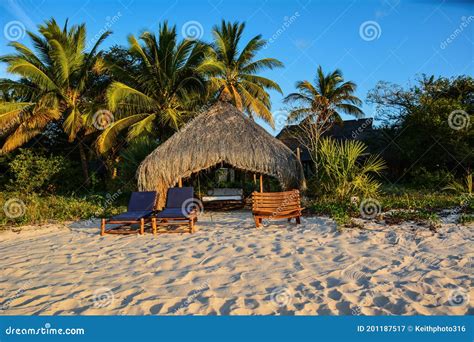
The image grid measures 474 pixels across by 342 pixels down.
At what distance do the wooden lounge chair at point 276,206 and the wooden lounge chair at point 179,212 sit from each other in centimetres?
140

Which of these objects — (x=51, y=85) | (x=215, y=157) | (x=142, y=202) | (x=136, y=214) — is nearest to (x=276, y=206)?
(x=136, y=214)

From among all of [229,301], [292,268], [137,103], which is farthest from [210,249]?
[137,103]

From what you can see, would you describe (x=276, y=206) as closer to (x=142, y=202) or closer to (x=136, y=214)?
(x=136, y=214)

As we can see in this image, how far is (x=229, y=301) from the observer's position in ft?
11.0

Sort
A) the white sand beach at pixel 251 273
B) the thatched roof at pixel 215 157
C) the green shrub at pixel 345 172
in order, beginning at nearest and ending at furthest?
1. the white sand beach at pixel 251 273
2. the green shrub at pixel 345 172
3. the thatched roof at pixel 215 157

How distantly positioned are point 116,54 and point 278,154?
1248 cm

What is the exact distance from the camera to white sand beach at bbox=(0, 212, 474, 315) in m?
3.22

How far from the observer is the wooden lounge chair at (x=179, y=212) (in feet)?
23.7

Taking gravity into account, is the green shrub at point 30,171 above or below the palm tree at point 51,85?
below

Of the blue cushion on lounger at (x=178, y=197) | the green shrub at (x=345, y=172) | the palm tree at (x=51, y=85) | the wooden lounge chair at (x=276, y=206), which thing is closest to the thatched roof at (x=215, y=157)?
the green shrub at (x=345, y=172)

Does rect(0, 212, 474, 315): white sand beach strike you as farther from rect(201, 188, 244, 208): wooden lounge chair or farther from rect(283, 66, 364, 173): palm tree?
rect(283, 66, 364, 173): palm tree

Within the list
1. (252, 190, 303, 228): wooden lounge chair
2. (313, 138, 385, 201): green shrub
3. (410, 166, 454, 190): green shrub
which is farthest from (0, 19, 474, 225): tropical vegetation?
(252, 190, 303, 228): wooden lounge chair

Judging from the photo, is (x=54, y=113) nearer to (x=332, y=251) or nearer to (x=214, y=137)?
A: (x=214, y=137)

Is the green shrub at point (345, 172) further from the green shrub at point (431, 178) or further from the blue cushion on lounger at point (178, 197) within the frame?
the green shrub at point (431, 178)
